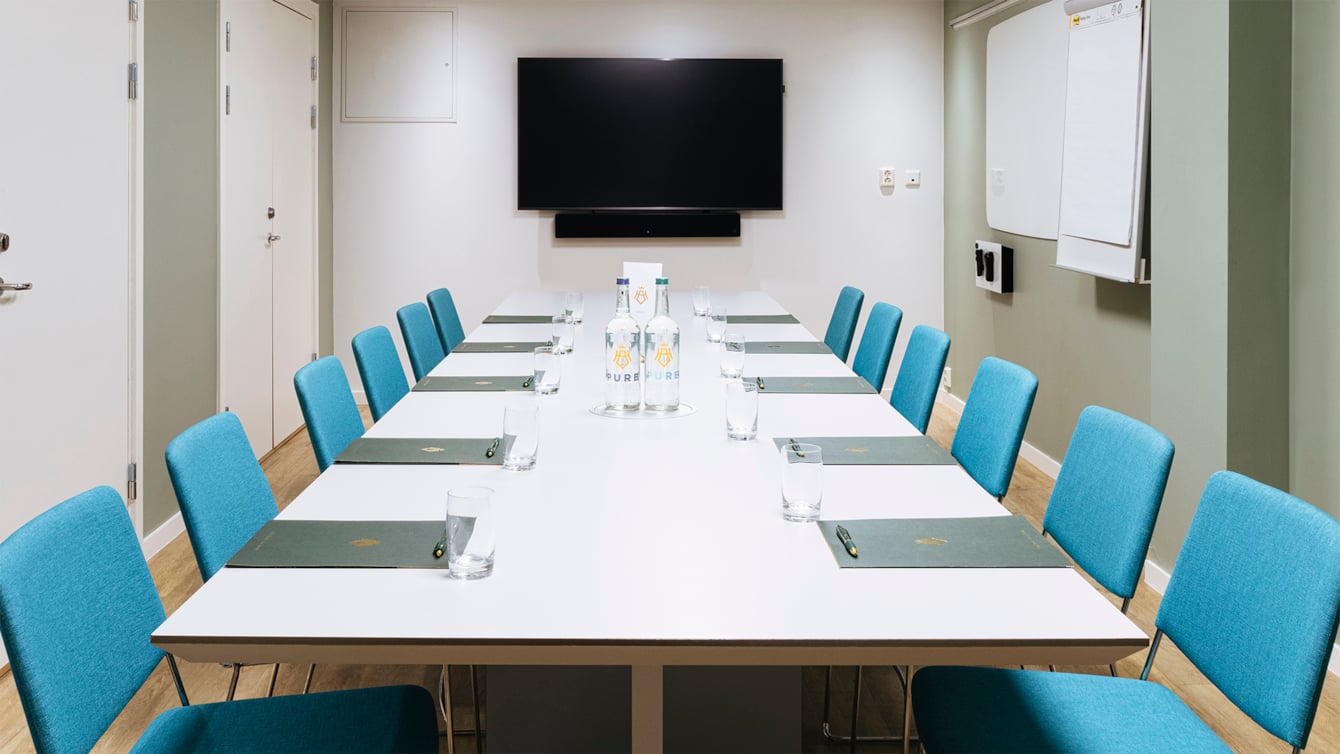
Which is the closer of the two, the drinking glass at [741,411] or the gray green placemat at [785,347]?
the drinking glass at [741,411]

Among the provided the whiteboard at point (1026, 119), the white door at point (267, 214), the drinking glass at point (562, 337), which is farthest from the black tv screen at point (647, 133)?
the drinking glass at point (562, 337)

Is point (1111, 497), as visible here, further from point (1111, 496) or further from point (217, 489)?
point (217, 489)

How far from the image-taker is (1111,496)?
7.08ft

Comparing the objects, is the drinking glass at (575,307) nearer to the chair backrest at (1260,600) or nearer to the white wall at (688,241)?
the white wall at (688,241)

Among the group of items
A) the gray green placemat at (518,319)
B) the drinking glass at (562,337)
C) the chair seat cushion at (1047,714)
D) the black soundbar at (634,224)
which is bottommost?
the chair seat cushion at (1047,714)

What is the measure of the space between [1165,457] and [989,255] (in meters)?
4.20

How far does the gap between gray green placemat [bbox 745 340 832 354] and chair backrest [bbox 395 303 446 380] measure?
1.23 m

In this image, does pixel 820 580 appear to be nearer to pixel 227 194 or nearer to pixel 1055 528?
pixel 1055 528

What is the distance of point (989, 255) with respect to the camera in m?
6.04

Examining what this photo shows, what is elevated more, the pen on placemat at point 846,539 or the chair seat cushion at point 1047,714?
the pen on placemat at point 846,539

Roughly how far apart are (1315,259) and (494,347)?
2616 millimetres

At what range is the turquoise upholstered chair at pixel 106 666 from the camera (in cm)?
143

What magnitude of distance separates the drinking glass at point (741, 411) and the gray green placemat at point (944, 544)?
0.61 m

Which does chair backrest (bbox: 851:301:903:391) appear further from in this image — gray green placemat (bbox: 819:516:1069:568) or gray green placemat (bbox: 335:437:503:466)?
gray green placemat (bbox: 819:516:1069:568)
